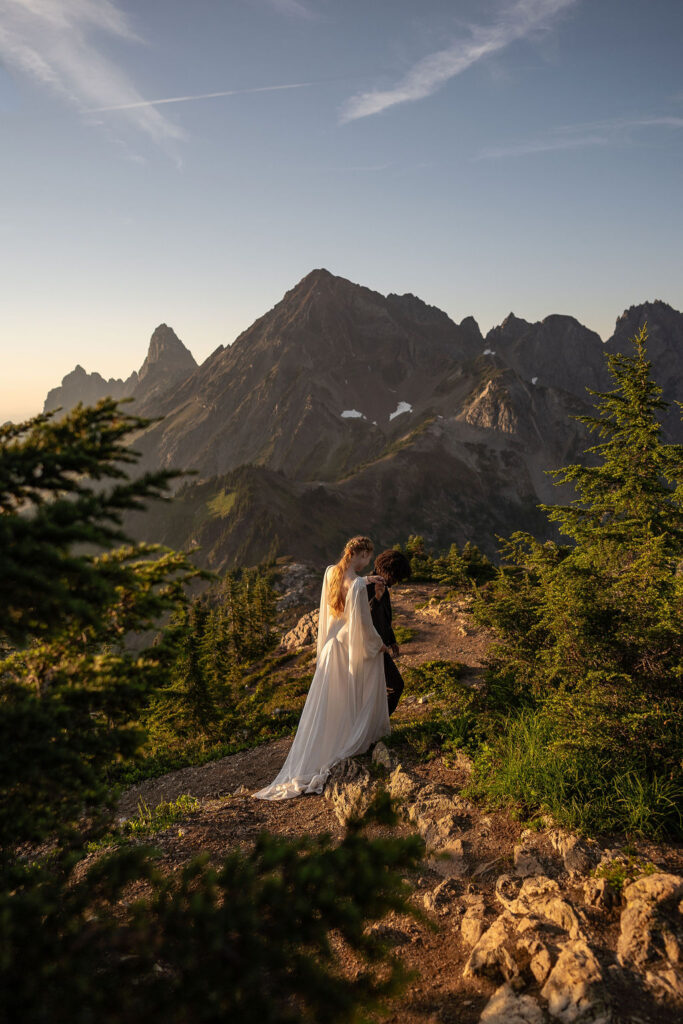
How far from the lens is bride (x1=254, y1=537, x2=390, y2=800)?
8.91m

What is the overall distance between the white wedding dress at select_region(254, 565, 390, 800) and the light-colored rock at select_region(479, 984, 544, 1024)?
486 cm

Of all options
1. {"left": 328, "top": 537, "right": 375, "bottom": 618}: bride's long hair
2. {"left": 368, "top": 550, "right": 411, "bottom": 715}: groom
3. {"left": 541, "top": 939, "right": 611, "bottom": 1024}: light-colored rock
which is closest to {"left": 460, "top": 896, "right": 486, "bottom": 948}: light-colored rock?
{"left": 541, "top": 939, "right": 611, "bottom": 1024}: light-colored rock

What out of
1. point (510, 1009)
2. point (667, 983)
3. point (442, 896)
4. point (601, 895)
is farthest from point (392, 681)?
point (667, 983)

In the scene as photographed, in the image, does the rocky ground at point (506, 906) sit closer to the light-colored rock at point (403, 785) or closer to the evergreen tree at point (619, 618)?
the light-colored rock at point (403, 785)

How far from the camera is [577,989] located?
3926 mm

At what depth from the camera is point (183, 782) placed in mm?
12008

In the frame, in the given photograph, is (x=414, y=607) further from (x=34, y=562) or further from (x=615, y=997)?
(x=34, y=562)

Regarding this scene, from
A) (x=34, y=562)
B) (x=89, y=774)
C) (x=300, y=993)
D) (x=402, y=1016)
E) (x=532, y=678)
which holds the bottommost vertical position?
(x=402, y=1016)

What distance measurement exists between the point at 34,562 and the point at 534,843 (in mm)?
5787

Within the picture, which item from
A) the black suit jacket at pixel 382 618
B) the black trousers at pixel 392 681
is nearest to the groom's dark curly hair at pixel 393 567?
the black suit jacket at pixel 382 618

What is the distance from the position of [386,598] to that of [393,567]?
1.97 ft

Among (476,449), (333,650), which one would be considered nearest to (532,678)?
(333,650)

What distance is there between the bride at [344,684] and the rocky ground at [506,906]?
1.92ft

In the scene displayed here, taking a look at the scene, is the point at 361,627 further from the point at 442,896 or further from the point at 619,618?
the point at 442,896
